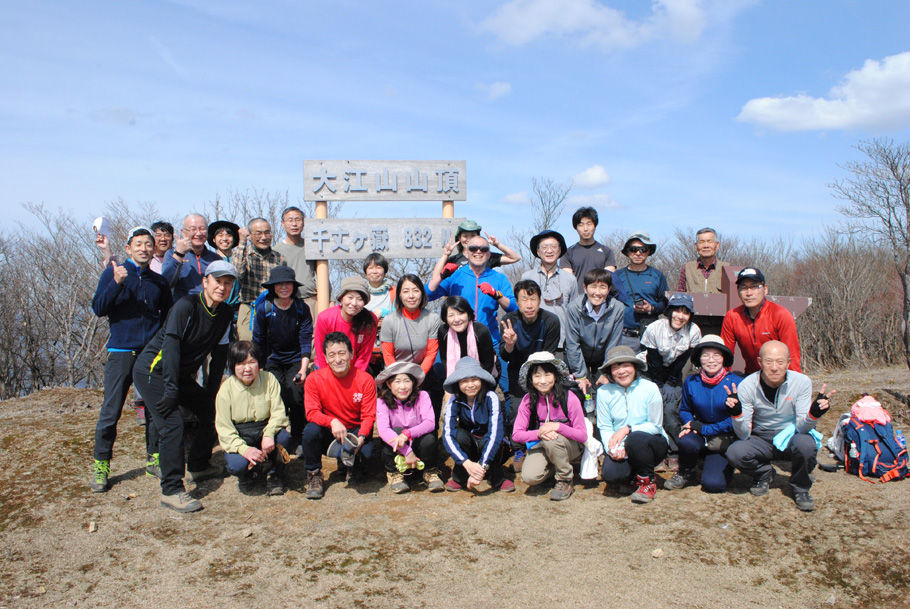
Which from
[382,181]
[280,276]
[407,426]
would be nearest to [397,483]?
[407,426]

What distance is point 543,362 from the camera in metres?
4.43

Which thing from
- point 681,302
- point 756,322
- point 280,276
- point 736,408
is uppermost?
point 280,276

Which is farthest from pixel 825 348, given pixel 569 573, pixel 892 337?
pixel 569 573

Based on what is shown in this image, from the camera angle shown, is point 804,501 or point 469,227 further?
point 469,227

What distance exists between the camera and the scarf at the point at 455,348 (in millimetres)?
4891

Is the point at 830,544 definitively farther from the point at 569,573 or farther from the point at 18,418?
the point at 18,418

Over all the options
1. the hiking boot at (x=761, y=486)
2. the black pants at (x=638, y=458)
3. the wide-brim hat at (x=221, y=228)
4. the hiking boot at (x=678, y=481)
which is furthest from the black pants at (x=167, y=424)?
the hiking boot at (x=761, y=486)

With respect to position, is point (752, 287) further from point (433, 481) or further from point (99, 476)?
point (99, 476)

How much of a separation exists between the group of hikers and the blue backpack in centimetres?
83

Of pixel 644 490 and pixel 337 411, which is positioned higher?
pixel 337 411

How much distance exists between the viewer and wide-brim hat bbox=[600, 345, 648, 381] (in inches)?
174

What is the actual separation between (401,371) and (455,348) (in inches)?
21.5

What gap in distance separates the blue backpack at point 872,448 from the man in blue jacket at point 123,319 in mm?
5913

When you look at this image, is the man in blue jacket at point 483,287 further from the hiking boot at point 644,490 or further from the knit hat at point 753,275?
the knit hat at point 753,275
